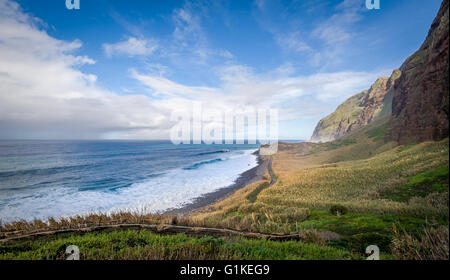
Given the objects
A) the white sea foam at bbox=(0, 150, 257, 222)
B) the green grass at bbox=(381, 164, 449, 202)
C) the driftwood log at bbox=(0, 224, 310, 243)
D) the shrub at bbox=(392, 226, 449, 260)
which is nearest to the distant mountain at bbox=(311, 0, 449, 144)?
the green grass at bbox=(381, 164, 449, 202)

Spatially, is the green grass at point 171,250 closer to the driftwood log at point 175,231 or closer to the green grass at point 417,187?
the driftwood log at point 175,231

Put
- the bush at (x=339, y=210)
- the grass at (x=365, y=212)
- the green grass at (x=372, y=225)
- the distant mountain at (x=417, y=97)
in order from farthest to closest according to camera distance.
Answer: the bush at (x=339, y=210) → the green grass at (x=372, y=225) → the grass at (x=365, y=212) → the distant mountain at (x=417, y=97)

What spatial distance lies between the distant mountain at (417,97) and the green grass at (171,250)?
3410 mm

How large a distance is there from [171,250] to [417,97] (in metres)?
25.2

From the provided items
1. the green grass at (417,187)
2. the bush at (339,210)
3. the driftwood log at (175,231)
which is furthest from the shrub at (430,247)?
the green grass at (417,187)

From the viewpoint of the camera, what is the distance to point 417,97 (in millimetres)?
17047

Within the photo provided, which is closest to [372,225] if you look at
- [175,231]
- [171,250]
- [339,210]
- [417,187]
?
[339,210]

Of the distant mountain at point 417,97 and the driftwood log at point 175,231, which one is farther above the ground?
the distant mountain at point 417,97

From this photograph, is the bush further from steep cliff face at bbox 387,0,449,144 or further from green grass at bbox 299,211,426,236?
steep cliff face at bbox 387,0,449,144

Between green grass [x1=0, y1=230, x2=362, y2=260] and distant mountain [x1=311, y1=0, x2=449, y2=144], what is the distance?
3410mm

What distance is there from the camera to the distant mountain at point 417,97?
357 centimetres
